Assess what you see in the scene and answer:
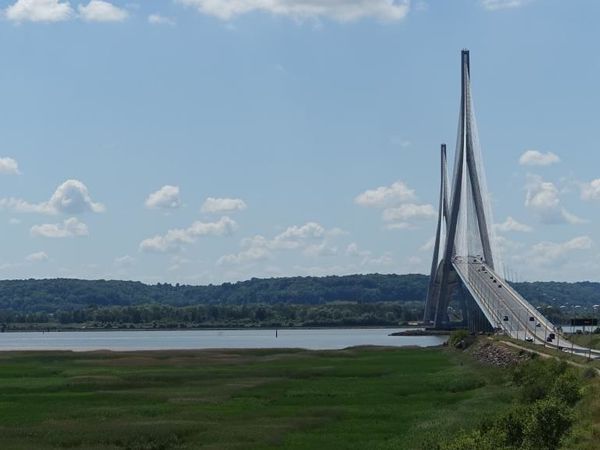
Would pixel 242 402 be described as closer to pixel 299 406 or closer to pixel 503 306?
pixel 299 406

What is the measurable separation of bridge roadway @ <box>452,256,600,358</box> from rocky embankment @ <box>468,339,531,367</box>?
2.76 meters

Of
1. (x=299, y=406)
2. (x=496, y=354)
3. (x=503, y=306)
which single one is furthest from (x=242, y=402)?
(x=503, y=306)

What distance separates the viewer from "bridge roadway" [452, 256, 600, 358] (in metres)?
90.7

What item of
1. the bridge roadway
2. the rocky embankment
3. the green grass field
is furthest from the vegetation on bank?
the bridge roadway

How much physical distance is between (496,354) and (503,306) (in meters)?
36.1

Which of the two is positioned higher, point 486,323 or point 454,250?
point 454,250

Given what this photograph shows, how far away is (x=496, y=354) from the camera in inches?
2928

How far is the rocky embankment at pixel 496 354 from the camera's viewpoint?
64375 mm

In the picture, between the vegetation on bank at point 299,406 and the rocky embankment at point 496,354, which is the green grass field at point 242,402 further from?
the rocky embankment at point 496,354

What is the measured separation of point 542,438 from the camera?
30688 mm

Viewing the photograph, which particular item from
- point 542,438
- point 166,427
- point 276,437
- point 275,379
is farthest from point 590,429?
point 275,379

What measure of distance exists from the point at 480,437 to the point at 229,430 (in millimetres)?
11788

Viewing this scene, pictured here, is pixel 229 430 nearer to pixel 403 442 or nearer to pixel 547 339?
pixel 403 442

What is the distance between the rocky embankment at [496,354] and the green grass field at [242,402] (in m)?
1.30
